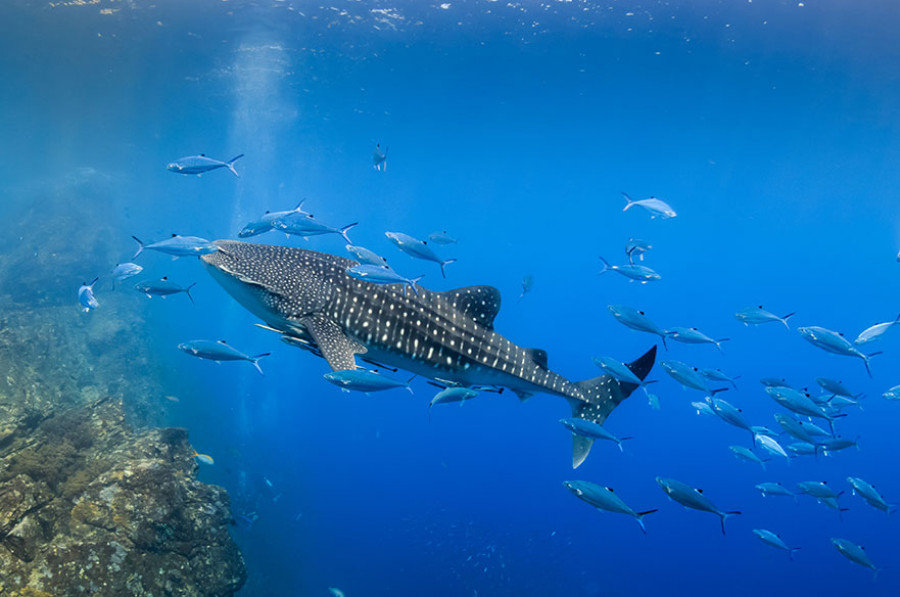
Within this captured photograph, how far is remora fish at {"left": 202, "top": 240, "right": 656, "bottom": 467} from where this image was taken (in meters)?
4.36

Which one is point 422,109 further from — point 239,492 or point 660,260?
point 660,260

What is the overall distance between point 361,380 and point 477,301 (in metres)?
1.55

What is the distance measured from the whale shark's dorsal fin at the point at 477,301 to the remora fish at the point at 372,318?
0.01 m

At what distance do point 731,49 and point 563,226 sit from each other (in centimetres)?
4645

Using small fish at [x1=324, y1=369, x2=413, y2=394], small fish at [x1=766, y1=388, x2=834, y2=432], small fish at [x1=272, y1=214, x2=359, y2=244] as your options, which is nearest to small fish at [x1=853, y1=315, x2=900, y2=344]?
small fish at [x1=766, y1=388, x2=834, y2=432]

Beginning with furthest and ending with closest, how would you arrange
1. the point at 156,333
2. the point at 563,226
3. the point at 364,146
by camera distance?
the point at 563,226 < the point at 364,146 < the point at 156,333

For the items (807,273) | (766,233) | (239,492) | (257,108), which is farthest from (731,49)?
(807,273)

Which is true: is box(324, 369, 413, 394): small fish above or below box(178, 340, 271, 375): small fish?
above

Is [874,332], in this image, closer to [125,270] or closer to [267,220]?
[267,220]

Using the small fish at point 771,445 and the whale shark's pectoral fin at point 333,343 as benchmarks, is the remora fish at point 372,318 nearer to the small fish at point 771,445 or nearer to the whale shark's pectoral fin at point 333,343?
the whale shark's pectoral fin at point 333,343

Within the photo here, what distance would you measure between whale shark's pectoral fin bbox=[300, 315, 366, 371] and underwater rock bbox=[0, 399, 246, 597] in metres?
3.75

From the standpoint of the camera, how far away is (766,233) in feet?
152

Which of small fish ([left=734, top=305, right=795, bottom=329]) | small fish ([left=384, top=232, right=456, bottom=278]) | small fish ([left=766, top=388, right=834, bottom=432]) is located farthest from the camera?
small fish ([left=734, top=305, right=795, bottom=329])

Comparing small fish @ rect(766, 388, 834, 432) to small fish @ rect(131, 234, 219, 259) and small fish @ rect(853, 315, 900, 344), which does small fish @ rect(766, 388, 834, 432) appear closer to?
small fish @ rect(853, 315, 900, 344)
